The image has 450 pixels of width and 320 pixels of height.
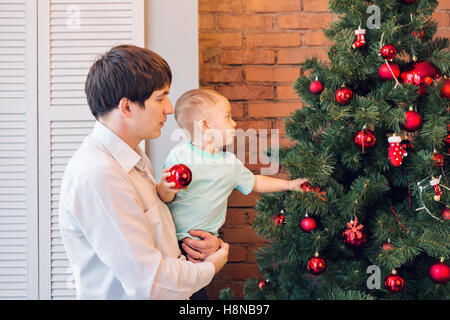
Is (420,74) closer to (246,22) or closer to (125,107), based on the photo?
(125,107)

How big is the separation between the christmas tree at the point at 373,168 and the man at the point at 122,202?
1.17 feet

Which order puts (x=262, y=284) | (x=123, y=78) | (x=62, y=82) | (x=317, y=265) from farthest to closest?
(x=62, y=82)
(x=262, y=284)
(x=317, y=265)
(x=123, y=78)

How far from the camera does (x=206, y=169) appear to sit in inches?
62.7

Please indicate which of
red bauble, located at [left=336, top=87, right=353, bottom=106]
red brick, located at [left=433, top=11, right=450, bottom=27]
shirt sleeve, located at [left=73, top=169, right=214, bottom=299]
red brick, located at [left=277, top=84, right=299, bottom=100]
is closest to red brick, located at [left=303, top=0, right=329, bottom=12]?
red brick, located at [left=277, top=84, right=299, bottom=100]

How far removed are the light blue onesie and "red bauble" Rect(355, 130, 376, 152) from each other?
48 centimetres

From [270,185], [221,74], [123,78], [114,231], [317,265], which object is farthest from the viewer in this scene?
[221,74]

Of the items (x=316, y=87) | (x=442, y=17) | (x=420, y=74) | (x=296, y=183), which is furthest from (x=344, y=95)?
(x=442, y=17)

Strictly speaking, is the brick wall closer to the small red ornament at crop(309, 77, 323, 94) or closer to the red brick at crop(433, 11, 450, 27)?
the red brick at crop(433, 11, 450, 27)

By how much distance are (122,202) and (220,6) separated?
5.05ft

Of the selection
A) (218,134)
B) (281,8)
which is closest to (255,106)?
(281,8)

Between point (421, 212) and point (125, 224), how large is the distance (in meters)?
0.85

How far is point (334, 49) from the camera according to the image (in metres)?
1.46

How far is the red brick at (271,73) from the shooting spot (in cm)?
233

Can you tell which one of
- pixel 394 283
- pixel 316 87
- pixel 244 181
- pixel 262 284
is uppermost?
pixel 316 87
